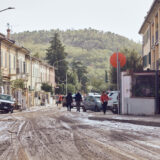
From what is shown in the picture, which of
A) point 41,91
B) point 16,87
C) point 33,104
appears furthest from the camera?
point 41,91

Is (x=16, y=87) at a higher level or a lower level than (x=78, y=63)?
lower

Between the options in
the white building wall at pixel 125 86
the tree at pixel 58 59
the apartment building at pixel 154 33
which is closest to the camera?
the white building wall at pixel 125 86

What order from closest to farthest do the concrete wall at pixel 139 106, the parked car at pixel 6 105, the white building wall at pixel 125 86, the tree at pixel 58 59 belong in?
the concrete wall at pixel 139 106 → the white building wall at pixel 125 86 → the parked car at pixel 6 105 → the tree at pixel 58 59

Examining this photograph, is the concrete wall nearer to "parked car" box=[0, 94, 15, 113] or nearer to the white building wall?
the white building wall

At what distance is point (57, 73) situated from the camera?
108750mm

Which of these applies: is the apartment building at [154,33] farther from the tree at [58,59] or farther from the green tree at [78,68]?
the green tree at [78,68]

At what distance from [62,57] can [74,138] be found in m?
97.0

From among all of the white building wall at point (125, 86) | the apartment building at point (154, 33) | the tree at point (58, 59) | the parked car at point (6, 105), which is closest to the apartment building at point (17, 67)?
the parked car at point (6, 105)

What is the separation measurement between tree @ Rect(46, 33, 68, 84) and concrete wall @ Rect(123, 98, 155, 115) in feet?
268

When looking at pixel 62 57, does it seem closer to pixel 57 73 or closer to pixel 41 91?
pixel 57 73

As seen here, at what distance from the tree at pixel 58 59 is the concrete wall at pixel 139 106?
81.6 m

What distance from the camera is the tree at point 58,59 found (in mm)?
107125

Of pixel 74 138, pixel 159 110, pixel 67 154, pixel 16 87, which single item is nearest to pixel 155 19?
pixel 159 110

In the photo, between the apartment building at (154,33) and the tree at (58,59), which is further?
the tree at (58,59)
